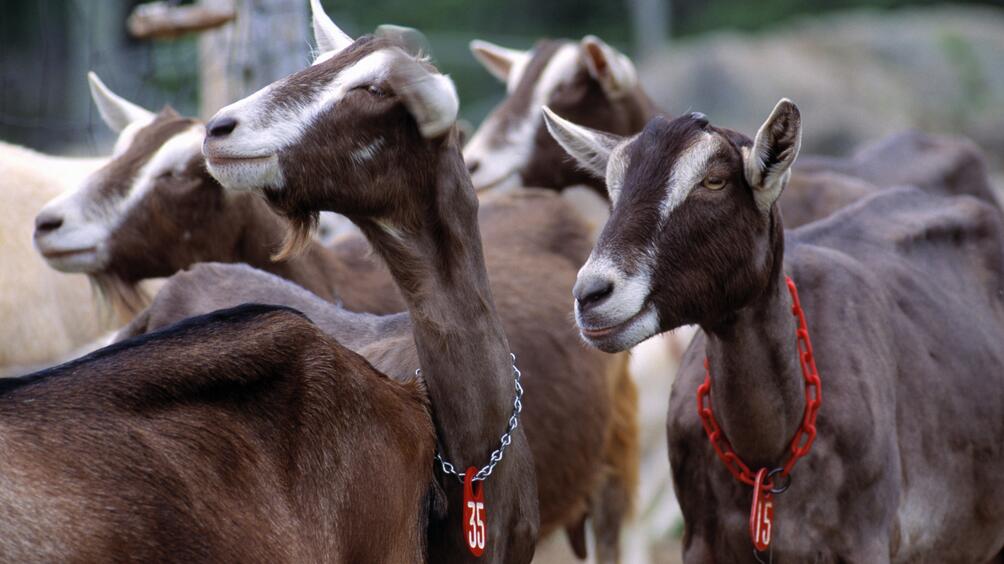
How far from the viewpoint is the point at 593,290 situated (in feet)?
12.1

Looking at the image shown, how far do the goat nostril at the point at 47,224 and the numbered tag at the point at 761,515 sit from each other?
2.65m

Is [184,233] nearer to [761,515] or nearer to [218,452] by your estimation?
[218,452]

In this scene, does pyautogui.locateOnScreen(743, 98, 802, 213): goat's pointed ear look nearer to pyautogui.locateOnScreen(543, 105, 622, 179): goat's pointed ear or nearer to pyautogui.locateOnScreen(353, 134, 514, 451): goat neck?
pyautogui.locateOnScreen(543, 105, 622, 179): goat's pointed ear

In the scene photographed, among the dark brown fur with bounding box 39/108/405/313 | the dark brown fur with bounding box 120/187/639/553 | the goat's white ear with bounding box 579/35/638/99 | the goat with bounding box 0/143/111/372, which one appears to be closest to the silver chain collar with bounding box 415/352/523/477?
the dark brown fur with bounding box 120/187/639/553

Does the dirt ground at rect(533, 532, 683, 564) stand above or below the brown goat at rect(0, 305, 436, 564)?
below

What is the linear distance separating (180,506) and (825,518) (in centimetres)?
187

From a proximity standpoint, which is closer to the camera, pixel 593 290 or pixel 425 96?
pixel 425 96

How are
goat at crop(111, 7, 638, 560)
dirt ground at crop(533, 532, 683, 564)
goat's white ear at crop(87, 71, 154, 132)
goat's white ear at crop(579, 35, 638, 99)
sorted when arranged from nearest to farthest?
goat at crop(111, 7, 638, 560)
goat's white ear at crop(87, 71, 154, 132)
goat's white ear at crop(579, 35, 638, 99)
dirt ground at crop(533, 532, 683, 564)

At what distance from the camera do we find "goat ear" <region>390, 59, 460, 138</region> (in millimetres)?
3557

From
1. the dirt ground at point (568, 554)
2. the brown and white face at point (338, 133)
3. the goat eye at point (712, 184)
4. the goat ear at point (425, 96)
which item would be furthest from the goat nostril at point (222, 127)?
the dirt ground at point (568, 554)

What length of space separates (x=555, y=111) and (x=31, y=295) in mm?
2492

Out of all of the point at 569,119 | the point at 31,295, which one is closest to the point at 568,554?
the point at 569,119

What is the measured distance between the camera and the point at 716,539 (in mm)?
4180

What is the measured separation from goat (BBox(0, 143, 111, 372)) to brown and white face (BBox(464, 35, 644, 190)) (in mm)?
1880
